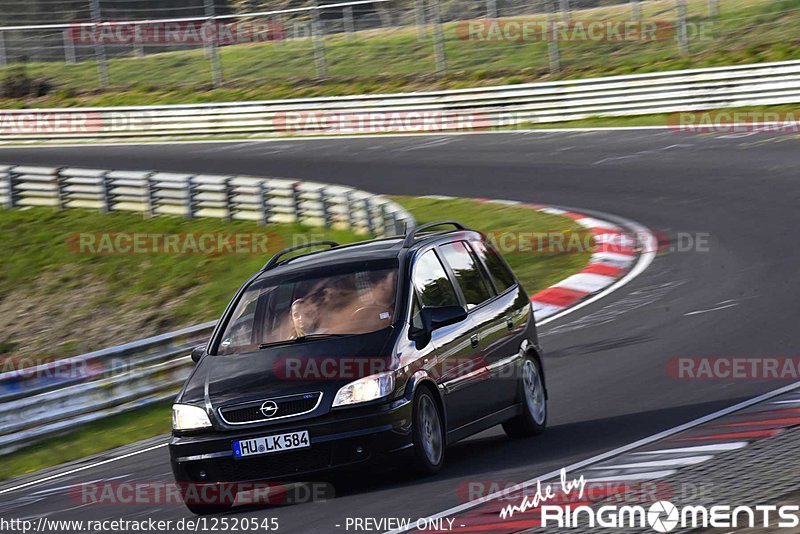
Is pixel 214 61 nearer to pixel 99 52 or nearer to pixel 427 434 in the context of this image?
pixel 99 52

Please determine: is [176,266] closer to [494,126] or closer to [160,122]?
[494,126]

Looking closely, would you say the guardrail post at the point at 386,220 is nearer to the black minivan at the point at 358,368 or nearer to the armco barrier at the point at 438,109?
the black minivan at the point at 358,368

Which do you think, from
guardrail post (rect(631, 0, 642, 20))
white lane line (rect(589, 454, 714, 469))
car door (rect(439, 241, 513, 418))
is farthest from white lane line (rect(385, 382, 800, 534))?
guardrail post (rect(631, 0, 642, 20))

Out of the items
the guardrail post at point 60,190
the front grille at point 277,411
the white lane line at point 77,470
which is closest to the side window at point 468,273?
the front grille at point 277,411

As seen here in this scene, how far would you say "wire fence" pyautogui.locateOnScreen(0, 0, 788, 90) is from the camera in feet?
99.8

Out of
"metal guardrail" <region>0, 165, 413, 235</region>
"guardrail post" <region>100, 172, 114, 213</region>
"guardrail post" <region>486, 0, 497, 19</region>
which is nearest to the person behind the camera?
"metal guardrail" <region>0, 165, 413, 235</region>

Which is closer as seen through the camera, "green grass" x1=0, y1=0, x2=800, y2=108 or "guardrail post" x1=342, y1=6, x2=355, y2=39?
"green grass" x1=0, y1=0, x2=800, y2=108

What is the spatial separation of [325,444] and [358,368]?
0.49 m

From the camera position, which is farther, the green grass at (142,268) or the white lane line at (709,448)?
the green grass at (142,268)

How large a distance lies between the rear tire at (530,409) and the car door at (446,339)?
0.66 meters

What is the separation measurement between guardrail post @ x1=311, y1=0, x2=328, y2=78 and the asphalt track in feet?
12.2

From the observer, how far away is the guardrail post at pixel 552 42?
99.1 feet

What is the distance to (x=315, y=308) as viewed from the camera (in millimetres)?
8664

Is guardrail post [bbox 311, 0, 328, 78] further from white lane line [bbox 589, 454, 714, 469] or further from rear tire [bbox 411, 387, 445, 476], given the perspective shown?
white lane line [bbox 589, 454, 714, 469]
